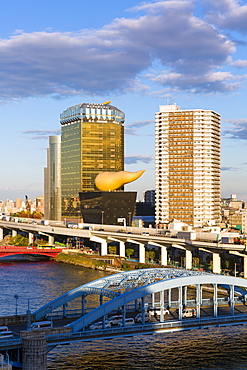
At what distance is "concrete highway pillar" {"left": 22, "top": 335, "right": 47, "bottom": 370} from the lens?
130 ft

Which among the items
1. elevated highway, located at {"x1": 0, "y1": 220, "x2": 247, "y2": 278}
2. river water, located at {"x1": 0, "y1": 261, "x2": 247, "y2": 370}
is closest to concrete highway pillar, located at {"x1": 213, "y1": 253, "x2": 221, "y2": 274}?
elevated highway, located at {"x1": 0, "y1": 220, "x2": 247, "y2": 278}

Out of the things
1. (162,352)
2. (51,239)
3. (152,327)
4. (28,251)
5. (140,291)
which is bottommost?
(162,352)

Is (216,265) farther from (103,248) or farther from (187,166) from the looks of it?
(187,166)

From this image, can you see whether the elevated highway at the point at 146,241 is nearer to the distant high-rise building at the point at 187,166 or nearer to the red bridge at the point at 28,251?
the red bridge at the point at 28,251

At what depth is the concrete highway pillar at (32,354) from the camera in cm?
3969

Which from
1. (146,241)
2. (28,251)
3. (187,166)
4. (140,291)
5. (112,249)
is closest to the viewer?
(140,291)

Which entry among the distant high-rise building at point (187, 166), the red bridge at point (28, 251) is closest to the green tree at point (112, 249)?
the red bridge at point (28, 251)

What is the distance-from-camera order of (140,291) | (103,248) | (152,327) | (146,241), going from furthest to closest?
(103,248) → (146,241) → (152,327) → (140,291)

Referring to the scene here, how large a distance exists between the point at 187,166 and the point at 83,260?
68.5m

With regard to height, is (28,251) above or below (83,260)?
above

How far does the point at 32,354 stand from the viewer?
39750mm

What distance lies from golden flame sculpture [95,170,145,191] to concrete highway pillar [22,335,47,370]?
12535 centimetres

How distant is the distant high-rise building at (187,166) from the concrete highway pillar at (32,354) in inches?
5477

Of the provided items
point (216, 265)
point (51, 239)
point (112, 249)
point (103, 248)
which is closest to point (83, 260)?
point (103, 248)
